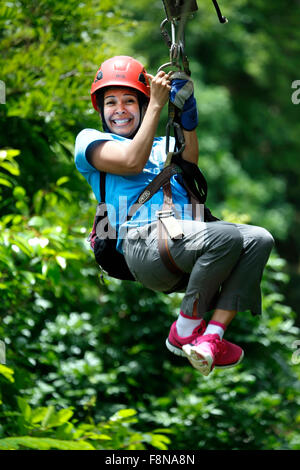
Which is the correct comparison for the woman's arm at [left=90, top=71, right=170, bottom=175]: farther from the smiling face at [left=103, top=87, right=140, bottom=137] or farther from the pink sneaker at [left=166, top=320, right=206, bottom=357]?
the pink sneaker at [left=166, top=320, right=206, bottom=357]

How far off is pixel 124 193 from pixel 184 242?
402 mm

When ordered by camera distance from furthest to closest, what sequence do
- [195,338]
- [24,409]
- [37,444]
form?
1. [24,409]
2. [37,444]
3. [195,338]

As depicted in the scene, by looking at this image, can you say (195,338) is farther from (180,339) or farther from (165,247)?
(165,247)

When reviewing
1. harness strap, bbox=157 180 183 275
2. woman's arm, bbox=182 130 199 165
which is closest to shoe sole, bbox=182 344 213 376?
harness strap, bbox=157 180 183 275

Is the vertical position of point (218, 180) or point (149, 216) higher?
point (218, 180)

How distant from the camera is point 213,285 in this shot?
291cm

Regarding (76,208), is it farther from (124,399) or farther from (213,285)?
(213,285)

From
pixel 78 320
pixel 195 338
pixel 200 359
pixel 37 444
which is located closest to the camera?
pixel 200 359

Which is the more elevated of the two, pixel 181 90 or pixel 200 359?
pixel 181 90

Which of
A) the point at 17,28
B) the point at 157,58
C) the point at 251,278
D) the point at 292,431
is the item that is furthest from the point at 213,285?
the point at 157,58

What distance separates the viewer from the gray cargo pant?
113 inches

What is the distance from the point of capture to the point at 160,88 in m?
3.05

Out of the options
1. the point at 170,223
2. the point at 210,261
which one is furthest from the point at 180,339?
the point at 170,223

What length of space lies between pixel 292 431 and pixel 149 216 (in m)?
4.18
